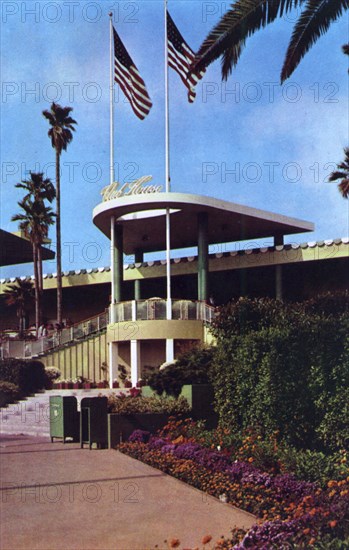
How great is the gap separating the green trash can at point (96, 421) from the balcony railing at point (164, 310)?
14.2 meters

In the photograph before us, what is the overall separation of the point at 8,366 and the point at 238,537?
22.5 metres

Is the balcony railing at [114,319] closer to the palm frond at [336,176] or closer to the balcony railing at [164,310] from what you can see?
the balcony railing at [164,310]

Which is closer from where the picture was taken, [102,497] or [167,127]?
[102,497]

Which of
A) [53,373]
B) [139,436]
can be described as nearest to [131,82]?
[53,373]

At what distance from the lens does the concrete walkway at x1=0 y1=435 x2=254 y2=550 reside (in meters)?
7.70

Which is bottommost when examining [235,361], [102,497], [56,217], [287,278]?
[102,497]

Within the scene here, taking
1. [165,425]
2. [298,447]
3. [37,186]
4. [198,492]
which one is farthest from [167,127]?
[198,492]

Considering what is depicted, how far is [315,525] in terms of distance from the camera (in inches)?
287

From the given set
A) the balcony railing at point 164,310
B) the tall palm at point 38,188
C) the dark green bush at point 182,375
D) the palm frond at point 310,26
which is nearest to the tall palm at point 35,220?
the tall palm at point 38,188

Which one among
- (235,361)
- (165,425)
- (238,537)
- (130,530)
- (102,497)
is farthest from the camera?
(165,425)

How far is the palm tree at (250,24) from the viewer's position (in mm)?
9727

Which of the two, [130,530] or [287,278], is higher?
[287,278]

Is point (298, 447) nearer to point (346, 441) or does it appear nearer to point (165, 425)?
point (346, 441)

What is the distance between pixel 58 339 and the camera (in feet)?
113
